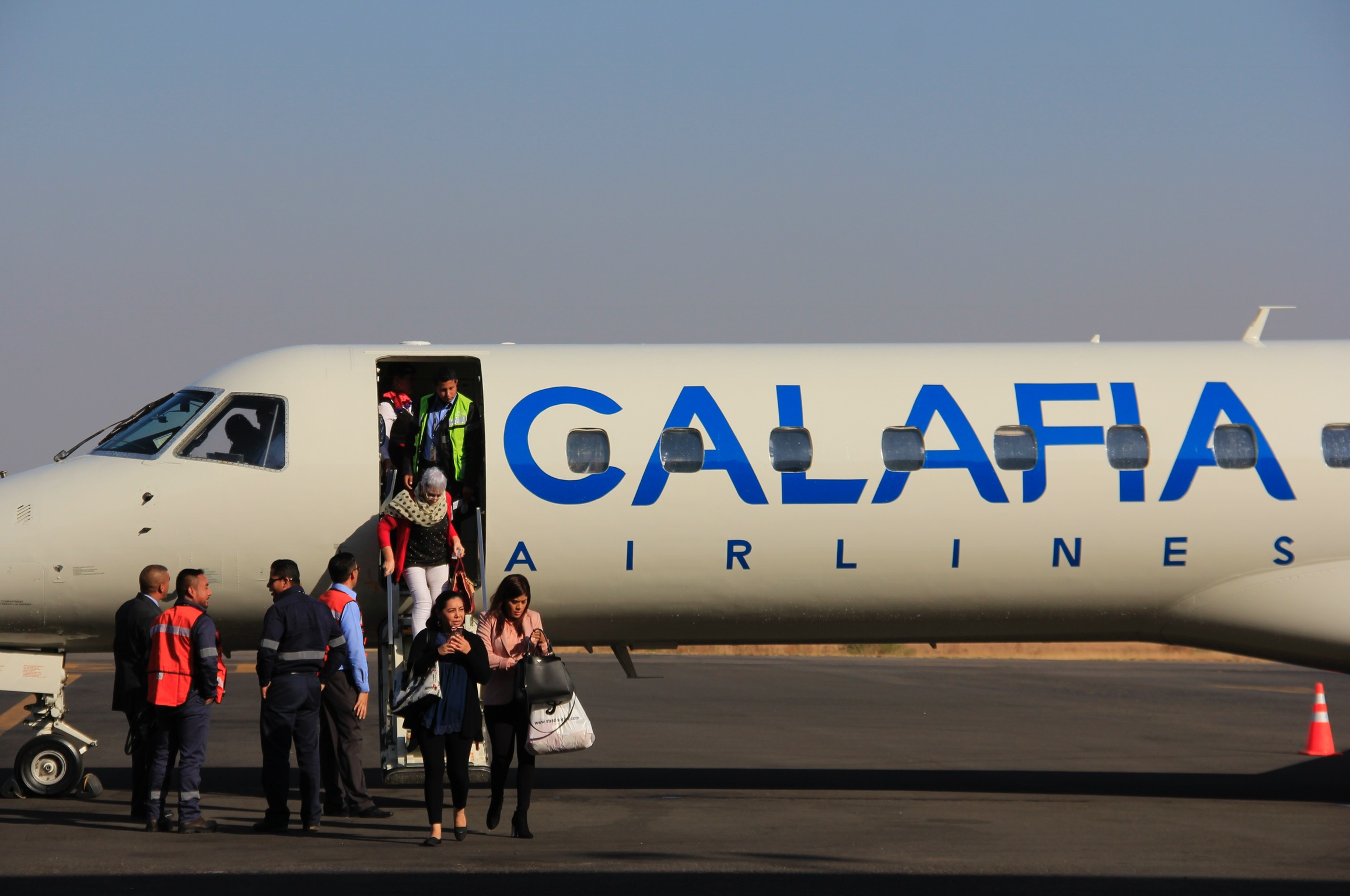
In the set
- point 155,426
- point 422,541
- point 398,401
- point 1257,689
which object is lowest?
Result: point 1257,689

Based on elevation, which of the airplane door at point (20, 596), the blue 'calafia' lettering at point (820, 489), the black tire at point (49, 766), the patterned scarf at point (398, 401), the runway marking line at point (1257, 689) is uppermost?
the patterned scarf at point (398, 401)

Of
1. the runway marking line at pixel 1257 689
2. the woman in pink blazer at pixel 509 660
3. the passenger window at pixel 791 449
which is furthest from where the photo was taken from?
the runway marking line at pixel 1257 689

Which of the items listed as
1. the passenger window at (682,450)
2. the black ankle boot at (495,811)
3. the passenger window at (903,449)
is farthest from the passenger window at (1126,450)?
the black ankle boot at (495,811)

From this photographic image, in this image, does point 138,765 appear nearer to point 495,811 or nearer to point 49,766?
point 49,766

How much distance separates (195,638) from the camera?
11.0m

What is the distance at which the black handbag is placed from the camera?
1040cm

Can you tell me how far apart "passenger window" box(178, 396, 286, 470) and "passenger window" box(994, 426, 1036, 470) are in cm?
A: 651

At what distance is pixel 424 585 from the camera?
12.3m

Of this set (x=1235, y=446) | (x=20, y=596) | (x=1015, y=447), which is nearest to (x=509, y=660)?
(x=20, y=596)

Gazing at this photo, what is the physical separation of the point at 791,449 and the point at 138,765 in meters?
6.28

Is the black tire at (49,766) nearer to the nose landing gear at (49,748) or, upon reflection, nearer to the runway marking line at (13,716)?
the nose landing gear at (49,748)

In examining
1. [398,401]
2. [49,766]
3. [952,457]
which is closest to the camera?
[49,766]

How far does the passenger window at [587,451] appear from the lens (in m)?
12.7

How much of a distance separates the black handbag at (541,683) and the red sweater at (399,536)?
2.18 m
